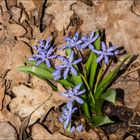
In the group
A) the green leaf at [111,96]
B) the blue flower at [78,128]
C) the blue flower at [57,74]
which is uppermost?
the blue flower at [57,74]

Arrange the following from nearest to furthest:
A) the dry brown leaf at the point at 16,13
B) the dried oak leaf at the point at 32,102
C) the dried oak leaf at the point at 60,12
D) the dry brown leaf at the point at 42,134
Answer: the dry brown leaf at the point at 42,134
the dried oak leaf at the point at 32,102
the dried oak leaf at the point at 60,12
the dry brown leaf at the point at 16,13

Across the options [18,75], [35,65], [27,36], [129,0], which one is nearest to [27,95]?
[18,75]

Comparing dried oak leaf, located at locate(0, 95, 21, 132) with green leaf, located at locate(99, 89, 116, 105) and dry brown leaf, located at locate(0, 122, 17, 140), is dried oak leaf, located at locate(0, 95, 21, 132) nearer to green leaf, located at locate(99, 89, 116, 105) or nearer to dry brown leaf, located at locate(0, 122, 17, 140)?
dry brown leaf, located at locate(0, 122, 17, 140)

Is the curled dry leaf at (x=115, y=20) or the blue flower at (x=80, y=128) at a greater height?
the curled dry leaf at (x=115, y=20)

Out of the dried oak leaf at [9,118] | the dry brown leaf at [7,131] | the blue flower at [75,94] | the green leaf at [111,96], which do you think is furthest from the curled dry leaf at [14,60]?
the green leaf at [111,96]

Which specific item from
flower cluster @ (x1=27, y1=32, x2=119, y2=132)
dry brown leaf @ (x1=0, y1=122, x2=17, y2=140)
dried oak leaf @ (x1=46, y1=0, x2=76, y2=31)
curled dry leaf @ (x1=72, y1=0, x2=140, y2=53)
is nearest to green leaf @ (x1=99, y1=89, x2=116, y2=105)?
flower cluster @ (x1=27, y1=32, x2=119, y2=132)

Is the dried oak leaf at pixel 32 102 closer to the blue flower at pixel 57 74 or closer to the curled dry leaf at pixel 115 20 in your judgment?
the blue flower at pixel 57 74

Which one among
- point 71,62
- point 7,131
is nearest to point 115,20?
point 71,62
